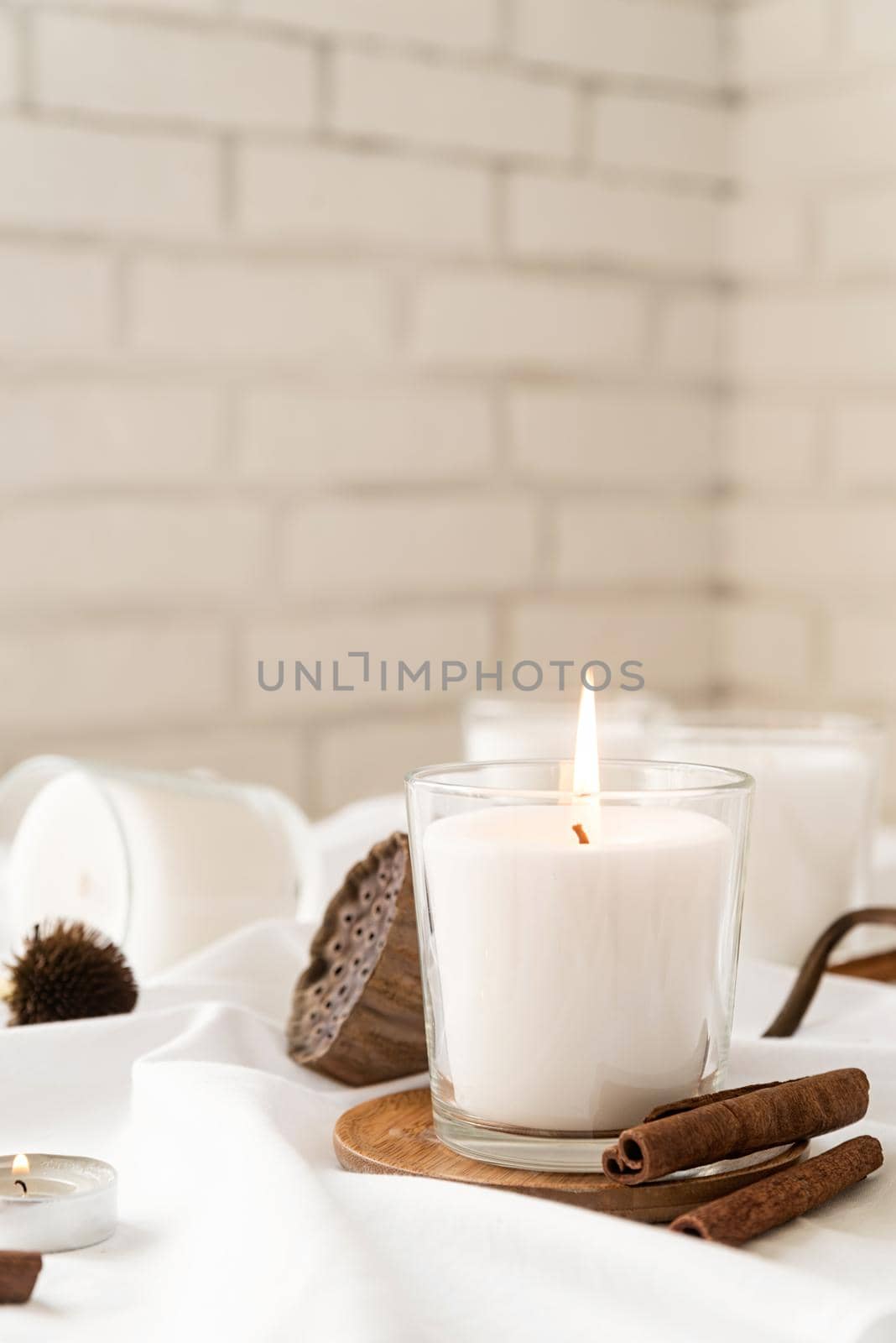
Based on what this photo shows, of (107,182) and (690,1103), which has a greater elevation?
(107,182)

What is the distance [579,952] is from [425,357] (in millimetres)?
1312

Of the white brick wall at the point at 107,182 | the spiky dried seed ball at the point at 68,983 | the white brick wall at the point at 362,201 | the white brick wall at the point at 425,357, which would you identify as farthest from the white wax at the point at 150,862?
the white brick wall at the point at 362,201

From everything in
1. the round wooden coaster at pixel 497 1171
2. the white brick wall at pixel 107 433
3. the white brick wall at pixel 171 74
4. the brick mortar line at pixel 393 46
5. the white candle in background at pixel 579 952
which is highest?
the brick mortar line at pixel 393 46

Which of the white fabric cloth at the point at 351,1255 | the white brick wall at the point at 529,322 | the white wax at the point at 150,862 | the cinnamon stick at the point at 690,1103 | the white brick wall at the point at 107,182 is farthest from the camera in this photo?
the white brick wall at the point at 529,322

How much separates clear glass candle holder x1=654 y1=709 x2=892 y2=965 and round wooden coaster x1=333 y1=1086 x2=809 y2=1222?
359mm

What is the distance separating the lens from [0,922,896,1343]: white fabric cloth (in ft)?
1.34

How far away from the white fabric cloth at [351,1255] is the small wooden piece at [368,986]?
34 mm

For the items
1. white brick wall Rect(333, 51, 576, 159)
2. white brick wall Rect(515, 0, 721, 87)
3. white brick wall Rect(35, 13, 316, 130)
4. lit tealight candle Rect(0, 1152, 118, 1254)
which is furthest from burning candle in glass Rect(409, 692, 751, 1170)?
white brick wall Rect(515, 0, 721, 87)

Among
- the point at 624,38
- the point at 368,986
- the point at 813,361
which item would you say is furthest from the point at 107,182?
the point at 368,986

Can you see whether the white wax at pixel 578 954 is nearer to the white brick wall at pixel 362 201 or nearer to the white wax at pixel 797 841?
the white wax at pixel 797 841

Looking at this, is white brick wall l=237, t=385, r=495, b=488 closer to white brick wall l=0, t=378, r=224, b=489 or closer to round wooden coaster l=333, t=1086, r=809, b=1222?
white brick wall l=0, t=378, r=224, b=489

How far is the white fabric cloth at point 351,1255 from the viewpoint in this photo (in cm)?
41

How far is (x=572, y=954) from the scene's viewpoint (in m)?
0.52

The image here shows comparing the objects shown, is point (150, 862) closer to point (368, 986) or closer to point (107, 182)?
point (368, 986)
